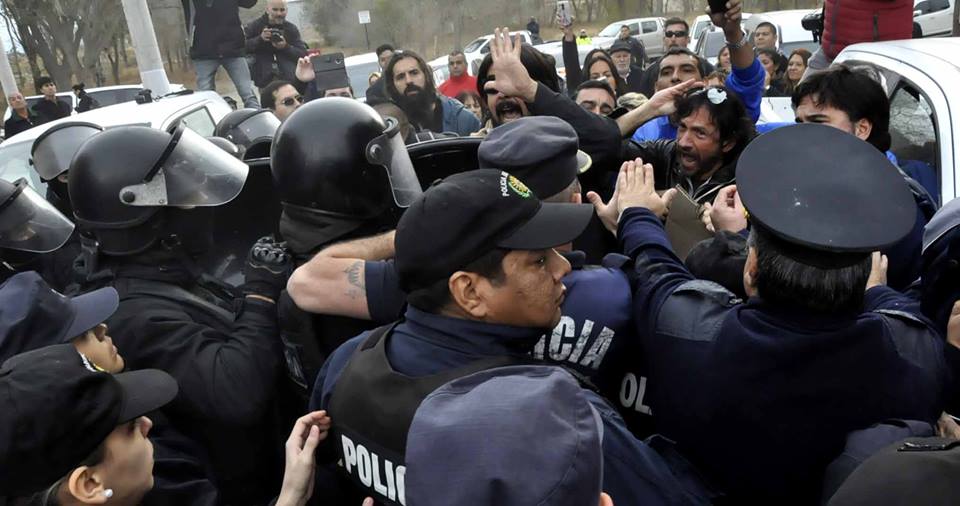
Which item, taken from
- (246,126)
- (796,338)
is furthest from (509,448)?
(246,126)

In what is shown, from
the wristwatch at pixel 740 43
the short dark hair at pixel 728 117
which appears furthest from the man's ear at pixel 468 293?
the wristwatch at pixel 740 43

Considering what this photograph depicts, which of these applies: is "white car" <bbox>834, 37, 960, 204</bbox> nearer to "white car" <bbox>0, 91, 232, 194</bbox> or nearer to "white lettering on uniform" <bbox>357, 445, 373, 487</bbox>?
"white lettering on uniform" <bbox>357, 445, 373, 487</bbox>

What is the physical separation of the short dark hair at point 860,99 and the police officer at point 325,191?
66.8 inches

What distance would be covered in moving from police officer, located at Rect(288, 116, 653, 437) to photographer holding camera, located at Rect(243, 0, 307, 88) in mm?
6812

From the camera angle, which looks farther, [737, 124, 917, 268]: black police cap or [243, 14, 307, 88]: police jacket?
[243, 14, 307, 88]: police jacket

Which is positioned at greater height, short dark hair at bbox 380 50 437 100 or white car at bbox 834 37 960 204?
short dark hair at bbox 380 50 437 100

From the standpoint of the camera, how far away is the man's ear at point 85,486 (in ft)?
4.98

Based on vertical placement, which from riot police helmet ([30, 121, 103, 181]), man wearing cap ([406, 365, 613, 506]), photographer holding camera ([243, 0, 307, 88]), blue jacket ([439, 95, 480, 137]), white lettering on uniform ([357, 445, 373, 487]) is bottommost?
white lettering on uniform ([357, 445, 373, 487])

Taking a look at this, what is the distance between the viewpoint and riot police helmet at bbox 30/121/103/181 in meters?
3.94

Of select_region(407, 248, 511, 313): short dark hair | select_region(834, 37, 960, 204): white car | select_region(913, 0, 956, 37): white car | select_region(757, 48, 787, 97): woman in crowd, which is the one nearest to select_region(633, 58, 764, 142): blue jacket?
select_region(834, 37, 960, 204): white car

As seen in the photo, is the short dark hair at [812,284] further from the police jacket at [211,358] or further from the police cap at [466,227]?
the police jacket at [211,358]

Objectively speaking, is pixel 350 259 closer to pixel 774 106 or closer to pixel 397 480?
pixel 397 480

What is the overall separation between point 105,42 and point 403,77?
29523mm

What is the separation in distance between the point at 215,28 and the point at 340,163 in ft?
21.7
